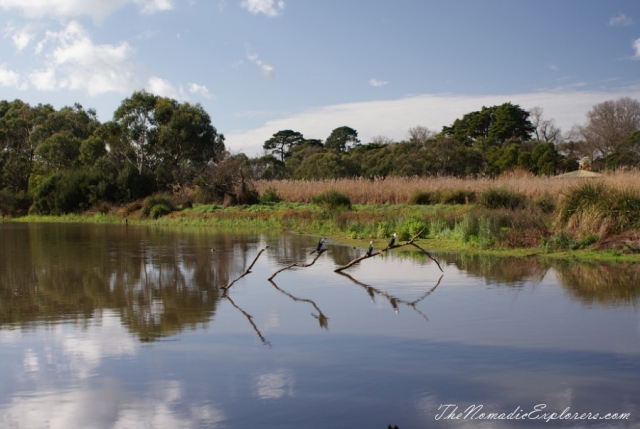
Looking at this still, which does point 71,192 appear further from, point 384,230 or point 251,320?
point 251,320

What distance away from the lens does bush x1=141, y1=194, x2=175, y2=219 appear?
3706cm

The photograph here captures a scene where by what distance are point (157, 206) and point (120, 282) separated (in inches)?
983

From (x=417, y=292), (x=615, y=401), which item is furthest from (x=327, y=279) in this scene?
(x=615, y=401)

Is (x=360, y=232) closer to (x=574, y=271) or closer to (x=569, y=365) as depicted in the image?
(x=574, y=271)

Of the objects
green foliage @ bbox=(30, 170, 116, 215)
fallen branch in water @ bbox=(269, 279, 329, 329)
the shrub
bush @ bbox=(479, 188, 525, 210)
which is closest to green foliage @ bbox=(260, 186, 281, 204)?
the shrub

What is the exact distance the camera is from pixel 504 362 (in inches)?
284

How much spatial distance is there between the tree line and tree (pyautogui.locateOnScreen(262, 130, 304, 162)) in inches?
405

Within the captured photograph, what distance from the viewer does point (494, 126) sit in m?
66.6

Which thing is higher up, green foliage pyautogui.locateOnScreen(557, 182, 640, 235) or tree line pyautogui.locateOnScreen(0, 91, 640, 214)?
tree line pyautogui.locateOnScreen(0, 91, 640, 214)

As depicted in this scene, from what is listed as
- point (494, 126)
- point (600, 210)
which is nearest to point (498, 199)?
point (600, 210)

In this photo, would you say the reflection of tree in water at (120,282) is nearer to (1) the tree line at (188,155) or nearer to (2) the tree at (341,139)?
(1) the tree line at (188,155)

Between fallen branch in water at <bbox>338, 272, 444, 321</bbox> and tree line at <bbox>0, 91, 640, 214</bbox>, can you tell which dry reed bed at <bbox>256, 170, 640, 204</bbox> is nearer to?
tree line at <bbox>0, 91, 640, 214</bbox>

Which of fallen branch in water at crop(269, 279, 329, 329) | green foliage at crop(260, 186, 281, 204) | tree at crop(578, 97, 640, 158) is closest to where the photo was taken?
fallen branch in water at crop(269, 279, 329, 329)

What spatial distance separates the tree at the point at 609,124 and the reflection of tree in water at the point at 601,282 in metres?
55.2
